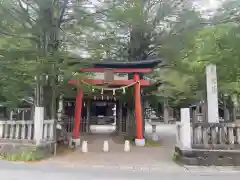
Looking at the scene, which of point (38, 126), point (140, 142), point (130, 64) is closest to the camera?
point (38, 126)

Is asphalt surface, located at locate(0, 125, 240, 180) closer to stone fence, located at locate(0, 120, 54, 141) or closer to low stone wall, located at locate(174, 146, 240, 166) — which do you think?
low stone wall, located at locate(174, 146, 240, 166)

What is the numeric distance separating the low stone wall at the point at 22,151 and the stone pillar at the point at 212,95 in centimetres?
643

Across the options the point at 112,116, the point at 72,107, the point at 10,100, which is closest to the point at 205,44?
the point at 10,100

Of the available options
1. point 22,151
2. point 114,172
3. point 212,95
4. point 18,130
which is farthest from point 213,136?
point 18,130

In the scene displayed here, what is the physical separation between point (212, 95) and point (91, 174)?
542cm

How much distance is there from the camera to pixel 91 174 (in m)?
7.29

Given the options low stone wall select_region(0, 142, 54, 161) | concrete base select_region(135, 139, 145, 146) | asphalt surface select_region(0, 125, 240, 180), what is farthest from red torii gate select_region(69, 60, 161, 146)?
asphalt surface select_region(0, 125, 240, 180)

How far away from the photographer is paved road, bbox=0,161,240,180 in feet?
22.5

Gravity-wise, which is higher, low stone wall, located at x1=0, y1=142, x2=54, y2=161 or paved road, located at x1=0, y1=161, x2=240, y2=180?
low stone wall, located at x1=0, y1=142, x2=54, y2=161

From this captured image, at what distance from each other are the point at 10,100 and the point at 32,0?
517 centimetres

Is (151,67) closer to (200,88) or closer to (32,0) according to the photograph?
(200,88)

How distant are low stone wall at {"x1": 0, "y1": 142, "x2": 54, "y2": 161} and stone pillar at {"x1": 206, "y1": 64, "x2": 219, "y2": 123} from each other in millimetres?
6426

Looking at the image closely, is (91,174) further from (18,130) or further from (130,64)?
(130,64)

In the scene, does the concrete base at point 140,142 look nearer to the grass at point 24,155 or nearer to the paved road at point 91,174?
the grass at point 24,155
